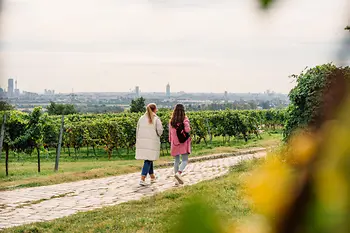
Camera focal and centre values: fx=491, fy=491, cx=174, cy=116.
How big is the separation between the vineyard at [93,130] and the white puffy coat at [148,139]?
97.0 inches

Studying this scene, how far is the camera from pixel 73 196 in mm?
8789

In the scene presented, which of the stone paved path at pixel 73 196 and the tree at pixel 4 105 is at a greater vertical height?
the tree at pixel 4 105

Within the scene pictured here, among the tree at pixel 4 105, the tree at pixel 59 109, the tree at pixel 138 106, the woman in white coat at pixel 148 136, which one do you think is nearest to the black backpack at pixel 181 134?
the woman in white coat at pixel 148 136

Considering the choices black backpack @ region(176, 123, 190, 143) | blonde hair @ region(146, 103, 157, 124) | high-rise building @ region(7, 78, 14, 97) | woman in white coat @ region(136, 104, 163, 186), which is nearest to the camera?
high-rise building @ region(7, 78, 14, 97)

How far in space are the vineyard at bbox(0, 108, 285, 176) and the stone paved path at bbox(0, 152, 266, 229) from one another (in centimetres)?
149

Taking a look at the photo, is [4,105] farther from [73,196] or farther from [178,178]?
[178,178]

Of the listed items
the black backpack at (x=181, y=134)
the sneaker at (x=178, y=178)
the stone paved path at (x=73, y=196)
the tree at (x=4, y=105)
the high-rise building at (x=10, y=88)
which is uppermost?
the high-rise building at (x=10, y=88)

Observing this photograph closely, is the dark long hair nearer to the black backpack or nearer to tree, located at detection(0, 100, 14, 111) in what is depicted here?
the black backpack

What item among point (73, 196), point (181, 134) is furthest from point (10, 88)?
point (73, 196)

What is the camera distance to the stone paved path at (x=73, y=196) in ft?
24.0

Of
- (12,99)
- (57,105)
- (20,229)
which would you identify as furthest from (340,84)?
(57,105)

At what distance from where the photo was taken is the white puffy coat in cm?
Answer: 936

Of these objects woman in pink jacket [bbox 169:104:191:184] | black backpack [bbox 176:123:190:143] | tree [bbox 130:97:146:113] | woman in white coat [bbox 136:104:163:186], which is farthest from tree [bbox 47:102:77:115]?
black backpack [bbox 176:123:190:143]

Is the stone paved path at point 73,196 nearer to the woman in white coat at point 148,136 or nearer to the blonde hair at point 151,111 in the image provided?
the woman in white coat at point 148,136
